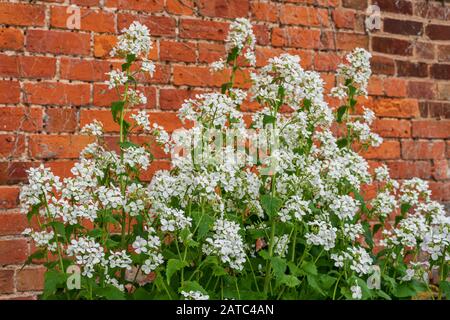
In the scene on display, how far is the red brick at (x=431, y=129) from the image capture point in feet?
10.4

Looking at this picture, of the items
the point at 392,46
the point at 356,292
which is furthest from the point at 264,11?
the point at 356,292

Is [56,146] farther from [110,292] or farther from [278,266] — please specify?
[278,266]

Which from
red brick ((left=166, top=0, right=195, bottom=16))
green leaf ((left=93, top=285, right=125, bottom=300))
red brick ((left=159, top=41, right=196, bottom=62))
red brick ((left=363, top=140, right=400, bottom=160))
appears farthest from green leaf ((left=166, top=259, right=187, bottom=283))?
red brick ((left=363, top=140, right=400, bottom=160))

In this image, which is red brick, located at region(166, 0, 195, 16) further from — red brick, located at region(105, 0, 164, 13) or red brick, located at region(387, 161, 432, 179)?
red brick, located at region(387, 161, 432, 179)

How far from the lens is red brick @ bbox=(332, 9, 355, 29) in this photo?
2.99 m

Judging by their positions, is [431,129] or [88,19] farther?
[431,129]

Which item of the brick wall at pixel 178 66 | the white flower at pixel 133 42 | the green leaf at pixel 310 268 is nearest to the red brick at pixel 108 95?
the brick wall at pixel 178 66

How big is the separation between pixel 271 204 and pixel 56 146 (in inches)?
40.4

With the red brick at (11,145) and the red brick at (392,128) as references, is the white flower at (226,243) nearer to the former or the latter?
the red brick at (11,145)

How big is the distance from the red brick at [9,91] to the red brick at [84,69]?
17 cm

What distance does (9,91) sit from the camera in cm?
238

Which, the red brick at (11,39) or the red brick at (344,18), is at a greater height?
the red brick at (344,18)

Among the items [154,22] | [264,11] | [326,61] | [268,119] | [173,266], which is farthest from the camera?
[326,61]
